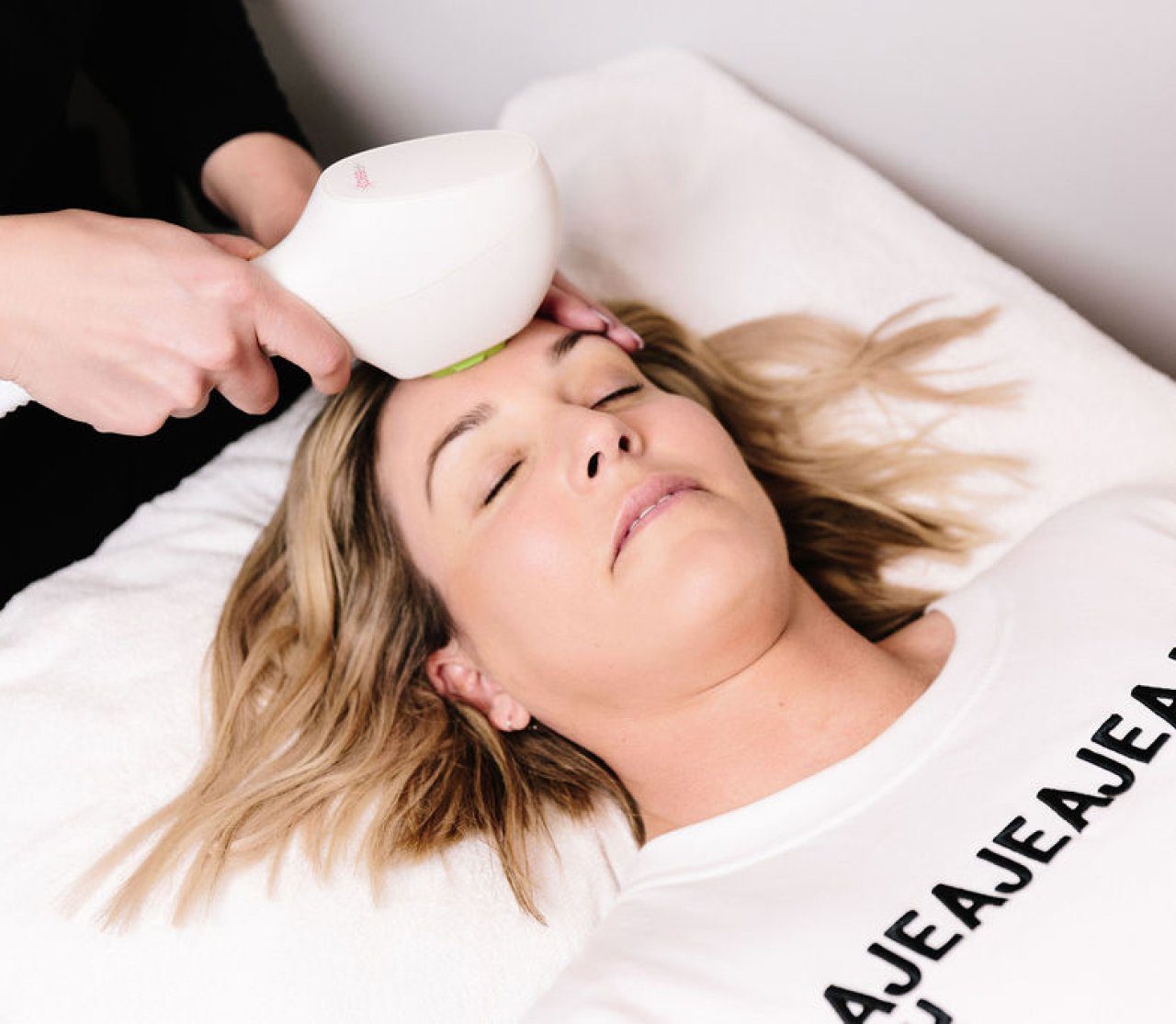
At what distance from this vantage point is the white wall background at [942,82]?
1.30 metres

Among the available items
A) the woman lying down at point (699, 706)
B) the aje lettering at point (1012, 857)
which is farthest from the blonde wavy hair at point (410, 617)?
the aje lettering at point (1012, 857)

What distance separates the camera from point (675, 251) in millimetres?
1459

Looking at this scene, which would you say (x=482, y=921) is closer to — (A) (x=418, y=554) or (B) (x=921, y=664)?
(A) (x=418, y=554)

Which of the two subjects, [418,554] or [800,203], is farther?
[800,203]

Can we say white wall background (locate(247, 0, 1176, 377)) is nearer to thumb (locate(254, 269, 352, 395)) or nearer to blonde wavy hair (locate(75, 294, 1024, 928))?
blonde wavy hair (locate(75, 294, 1024, 928))

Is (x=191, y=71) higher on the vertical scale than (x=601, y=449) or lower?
higher

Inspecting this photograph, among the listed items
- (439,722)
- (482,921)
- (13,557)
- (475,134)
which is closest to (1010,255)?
(475,134)

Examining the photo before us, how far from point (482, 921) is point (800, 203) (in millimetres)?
902

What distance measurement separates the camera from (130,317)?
3.01ft

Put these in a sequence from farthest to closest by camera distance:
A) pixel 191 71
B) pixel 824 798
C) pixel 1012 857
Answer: pixel 191 71 → pixel 824 798 → pixel 1012 857

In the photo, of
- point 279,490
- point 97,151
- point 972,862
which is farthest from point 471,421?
point 97,151

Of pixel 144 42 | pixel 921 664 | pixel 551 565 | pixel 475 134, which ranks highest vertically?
pixel 144 42

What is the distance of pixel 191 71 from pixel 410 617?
703mm

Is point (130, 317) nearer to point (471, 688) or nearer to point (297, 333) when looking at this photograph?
point (297, 333)
